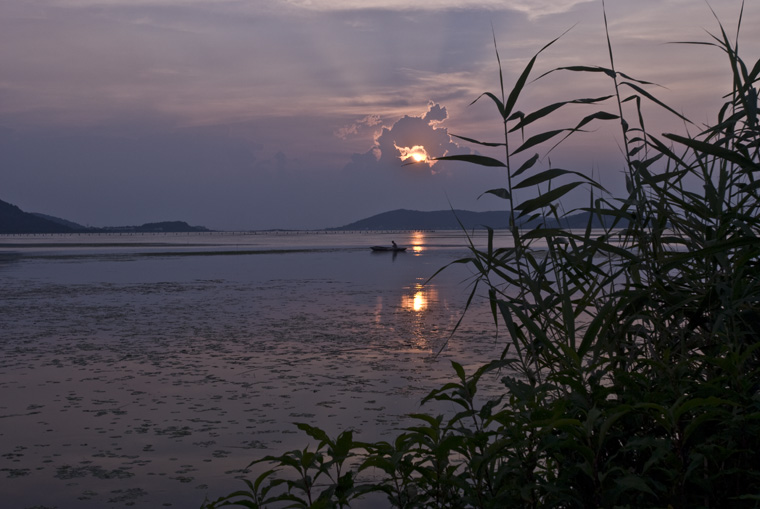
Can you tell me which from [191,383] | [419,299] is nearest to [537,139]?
[191,383]

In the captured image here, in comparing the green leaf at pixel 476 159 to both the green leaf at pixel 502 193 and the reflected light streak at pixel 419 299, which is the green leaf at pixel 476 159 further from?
the reflected light streak at pixel 419 299

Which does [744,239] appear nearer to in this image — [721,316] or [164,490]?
[721,316]

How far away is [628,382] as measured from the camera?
221 centimetres

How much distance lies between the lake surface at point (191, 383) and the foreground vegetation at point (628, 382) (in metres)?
1.01

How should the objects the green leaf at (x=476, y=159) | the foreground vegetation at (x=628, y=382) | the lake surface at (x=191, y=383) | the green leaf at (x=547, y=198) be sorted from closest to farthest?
the foreground vegetation at (x=628, y=382) < the green leaf at (x=547, y=198) < the green leaf at (x=476, y=159) < the lake surface at (x=191, y=383)

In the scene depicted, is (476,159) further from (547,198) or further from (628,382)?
(628,382)

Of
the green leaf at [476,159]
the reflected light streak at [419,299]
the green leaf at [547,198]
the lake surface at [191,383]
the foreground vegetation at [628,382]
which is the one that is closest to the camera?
the foreground vegetation at [628,382]

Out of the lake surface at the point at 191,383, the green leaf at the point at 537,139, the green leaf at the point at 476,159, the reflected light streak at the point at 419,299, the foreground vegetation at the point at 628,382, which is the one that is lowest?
the lake surface at the point at 191,383

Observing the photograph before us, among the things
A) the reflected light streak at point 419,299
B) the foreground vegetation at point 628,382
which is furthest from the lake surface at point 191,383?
the foreground vegetation at point 628,382

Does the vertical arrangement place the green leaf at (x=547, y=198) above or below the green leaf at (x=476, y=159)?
below

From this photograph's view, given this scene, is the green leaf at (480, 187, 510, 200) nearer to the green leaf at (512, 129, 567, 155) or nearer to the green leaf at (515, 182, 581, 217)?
the green leaf at (515, 182, 581, 217)

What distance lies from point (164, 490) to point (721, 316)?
4256mm

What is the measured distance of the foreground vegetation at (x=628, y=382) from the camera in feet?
6.40

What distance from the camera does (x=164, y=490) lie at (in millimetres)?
5207
